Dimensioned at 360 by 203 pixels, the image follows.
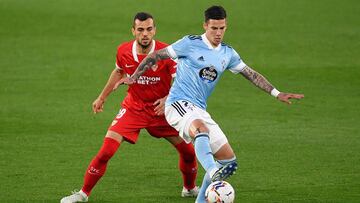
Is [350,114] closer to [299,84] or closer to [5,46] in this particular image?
[299,84]

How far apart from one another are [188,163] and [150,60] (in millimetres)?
1744

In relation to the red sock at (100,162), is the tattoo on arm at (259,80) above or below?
above

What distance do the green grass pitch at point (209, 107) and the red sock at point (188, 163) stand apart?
0.84ft

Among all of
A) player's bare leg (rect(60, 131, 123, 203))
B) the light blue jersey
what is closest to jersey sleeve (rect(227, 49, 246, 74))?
the light blue jersey

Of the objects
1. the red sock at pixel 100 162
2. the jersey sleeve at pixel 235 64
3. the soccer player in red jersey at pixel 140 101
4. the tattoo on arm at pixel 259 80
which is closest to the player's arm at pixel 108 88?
the soccer player in red jersey at pixel 140 101

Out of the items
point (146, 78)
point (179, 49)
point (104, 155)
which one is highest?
point (179, 49)

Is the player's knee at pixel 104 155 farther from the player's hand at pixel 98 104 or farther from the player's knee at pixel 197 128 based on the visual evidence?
the player's knee at pixel 197 128

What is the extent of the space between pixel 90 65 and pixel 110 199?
1136 centimetres

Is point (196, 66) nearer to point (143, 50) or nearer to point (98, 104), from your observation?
point (143, 50)

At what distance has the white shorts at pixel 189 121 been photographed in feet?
35.3

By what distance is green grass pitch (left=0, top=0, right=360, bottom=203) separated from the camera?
12680 millimetres

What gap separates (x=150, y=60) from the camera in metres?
11.0

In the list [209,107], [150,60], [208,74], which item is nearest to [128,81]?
[150,60]

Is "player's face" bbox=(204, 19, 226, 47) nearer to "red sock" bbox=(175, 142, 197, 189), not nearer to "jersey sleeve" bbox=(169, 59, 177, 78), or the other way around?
"jersey sleeve" bbox=(169, 59, 177, 78)
